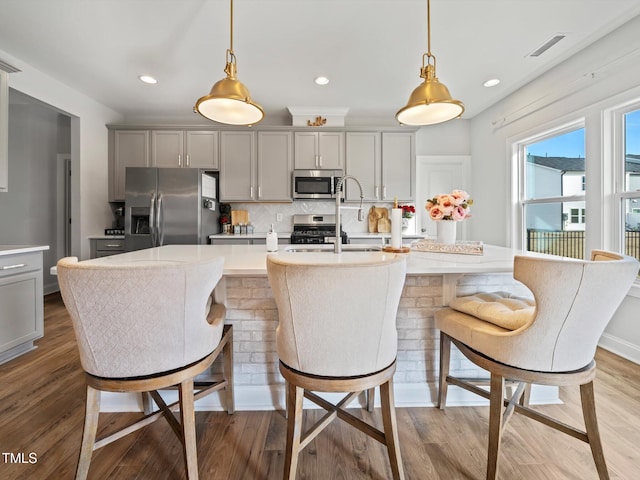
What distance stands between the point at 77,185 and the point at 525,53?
508 centimetres

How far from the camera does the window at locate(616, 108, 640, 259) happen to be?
92.7 inches

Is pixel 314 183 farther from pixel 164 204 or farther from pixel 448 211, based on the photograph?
pixel 448 211

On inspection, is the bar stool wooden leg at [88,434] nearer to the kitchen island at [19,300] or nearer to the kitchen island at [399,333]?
the kitchen island at [399,333]

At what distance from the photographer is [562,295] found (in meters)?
0.98

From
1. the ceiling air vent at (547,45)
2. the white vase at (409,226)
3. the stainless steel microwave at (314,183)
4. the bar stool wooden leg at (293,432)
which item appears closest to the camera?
the bar stool wooden leg at (293,432)

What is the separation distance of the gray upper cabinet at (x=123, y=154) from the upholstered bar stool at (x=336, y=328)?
398 centimetres

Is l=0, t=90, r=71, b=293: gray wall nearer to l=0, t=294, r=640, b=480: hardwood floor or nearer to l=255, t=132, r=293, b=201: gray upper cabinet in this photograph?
l=255, t=132, r=293, b=201: gray upper cabinet

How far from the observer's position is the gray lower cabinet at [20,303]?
221 cm

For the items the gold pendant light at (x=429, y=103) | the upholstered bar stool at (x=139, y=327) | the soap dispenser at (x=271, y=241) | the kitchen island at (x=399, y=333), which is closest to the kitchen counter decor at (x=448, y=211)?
the kitchen island at (x=399, y=333)

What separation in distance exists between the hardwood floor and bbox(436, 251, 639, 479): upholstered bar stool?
0.25 metres

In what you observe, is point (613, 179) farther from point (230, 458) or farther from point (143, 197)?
point (143, 197)

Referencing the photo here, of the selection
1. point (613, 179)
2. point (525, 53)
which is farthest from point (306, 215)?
point (613, 179)

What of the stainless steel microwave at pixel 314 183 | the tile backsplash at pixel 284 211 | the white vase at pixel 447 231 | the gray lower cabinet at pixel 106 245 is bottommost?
the gray lower cabinet at pixel 106 245

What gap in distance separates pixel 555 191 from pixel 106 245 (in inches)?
210
